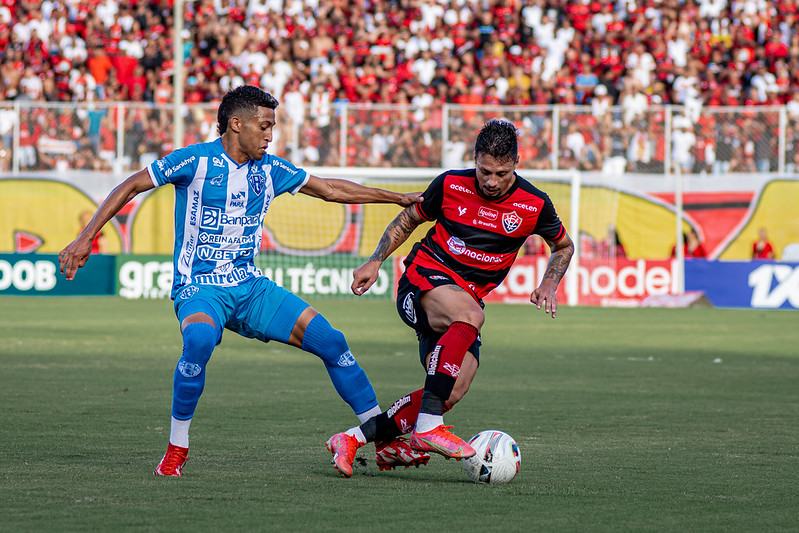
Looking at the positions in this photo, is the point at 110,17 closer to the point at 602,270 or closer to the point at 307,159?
the point at 307,159

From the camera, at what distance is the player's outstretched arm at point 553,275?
6730mm

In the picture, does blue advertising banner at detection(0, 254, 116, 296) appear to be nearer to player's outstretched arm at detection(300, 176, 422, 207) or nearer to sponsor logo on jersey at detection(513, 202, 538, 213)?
player's outstretched arm at detection(300, 176, 422, 207)

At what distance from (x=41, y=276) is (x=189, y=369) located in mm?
18935

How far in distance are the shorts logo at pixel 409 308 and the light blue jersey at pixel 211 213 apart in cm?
84

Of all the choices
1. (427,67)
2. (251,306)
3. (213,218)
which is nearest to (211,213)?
(213,218)

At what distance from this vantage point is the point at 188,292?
6613 millimetres

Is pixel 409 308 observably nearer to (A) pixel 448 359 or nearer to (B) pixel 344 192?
(A) pixel 448 359

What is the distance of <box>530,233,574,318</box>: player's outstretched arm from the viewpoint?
673cm

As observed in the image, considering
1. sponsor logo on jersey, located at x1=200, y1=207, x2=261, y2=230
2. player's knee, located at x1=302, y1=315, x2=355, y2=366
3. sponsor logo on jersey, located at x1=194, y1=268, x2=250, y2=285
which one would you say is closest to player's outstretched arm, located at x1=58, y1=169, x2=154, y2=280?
sponsor logo on jersey, located at x1=200, y1=207, x2=261, y2=230

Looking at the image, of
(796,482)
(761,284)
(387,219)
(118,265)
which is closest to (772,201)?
(761,284)

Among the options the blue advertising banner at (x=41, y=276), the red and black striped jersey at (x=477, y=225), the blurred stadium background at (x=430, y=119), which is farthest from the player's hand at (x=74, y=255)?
the blue advertising banner at (x=41, y=276)

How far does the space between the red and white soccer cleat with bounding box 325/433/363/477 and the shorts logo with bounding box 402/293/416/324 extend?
71 cm

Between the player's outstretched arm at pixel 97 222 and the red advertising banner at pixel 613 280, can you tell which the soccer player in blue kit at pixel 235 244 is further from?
the red advertising banner at pixel 613 280

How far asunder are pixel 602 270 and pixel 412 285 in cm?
1806
